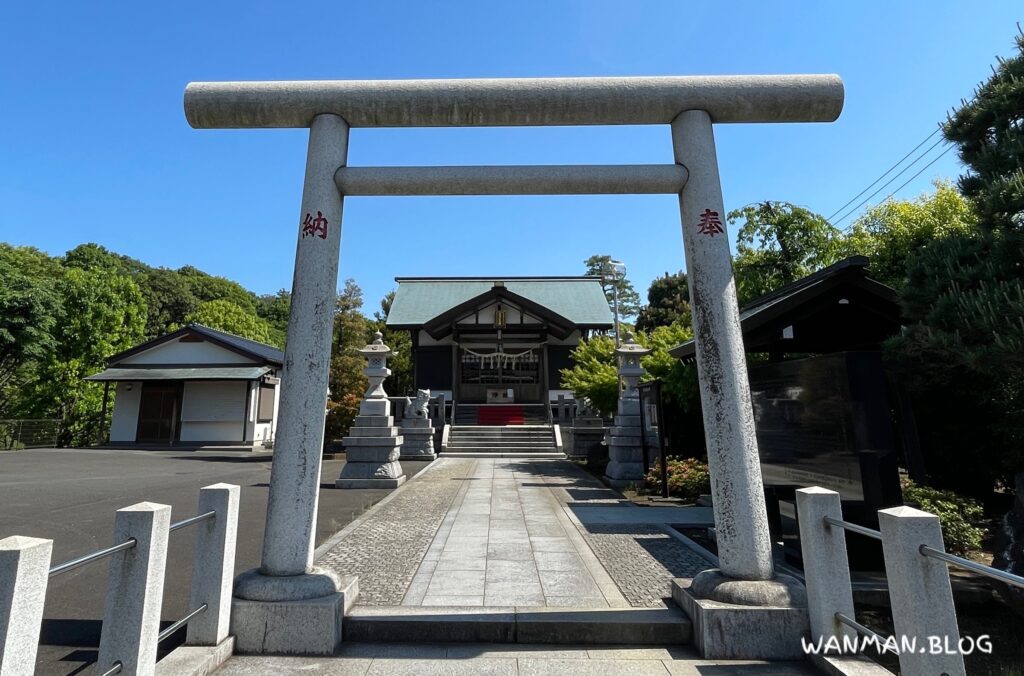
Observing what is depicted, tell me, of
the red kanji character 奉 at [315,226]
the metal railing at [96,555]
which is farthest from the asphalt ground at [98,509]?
the red kanji character 奉 at [315,226]

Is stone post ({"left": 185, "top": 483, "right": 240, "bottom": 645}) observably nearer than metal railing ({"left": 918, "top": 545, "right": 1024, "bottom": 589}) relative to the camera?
No

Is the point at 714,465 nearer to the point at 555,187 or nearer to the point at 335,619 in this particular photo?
the point at 555,187

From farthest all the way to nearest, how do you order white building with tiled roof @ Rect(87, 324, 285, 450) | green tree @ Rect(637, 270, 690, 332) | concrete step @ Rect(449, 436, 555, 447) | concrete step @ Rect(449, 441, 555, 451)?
green tree @ Rect(637, 270, 690, 332)
white building with tiled roof @ Rect(87, 324, 285, 450)
concrete step @ Rect(449, 436, 555, 447)
concrete step @ Rect(449, 441, 555, 451)

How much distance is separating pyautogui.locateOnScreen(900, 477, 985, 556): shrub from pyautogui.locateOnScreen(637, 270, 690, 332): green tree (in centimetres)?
2964

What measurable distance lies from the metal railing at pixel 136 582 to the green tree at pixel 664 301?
3404 centimetres

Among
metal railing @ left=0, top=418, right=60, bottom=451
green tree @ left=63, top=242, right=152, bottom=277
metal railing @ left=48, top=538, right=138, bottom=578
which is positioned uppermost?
green tree @ left=63, top=242, right=152, bottom=277

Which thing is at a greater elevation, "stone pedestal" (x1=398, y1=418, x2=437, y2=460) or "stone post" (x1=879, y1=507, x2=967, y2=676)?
"stone pedestal" (x1=398, y1=418, x2=437, y2=460)

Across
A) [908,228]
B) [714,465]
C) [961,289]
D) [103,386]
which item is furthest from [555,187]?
[103,386]

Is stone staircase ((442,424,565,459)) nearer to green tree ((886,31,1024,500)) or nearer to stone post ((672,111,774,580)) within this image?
green tree ((886,31,1024,500))

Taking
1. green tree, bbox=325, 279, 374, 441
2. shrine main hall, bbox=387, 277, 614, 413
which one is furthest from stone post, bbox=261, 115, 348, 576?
shrine main hall, bbox=387, 277, 614, 413

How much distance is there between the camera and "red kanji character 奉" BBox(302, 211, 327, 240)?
3.83 m

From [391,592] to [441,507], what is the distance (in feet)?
14.7

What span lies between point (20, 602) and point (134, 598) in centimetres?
75

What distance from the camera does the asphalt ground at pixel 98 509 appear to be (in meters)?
3.93
